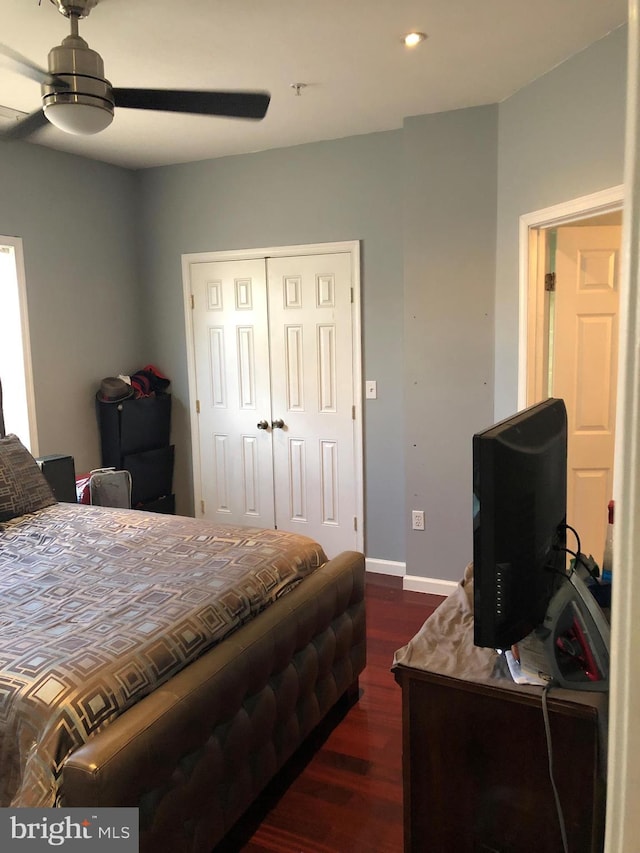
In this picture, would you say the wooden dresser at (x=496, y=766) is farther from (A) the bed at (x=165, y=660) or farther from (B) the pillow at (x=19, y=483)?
(B) the pillow at (x=19, y=483)

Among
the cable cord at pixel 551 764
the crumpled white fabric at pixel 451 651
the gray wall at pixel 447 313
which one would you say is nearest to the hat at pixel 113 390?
the gray wall at pixel 447 313

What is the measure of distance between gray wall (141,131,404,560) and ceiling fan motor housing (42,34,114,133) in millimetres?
2178

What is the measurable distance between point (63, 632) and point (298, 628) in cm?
79

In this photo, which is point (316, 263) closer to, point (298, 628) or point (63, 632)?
point (298, 628)

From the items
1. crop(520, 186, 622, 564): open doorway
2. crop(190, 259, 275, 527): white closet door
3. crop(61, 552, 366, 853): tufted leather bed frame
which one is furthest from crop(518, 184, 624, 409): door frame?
crop(190, 259, 275, 527): white closet door

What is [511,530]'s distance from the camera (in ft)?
4.27

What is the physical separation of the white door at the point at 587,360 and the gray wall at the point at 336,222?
1.06 m

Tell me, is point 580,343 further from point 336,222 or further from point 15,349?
point 15,349

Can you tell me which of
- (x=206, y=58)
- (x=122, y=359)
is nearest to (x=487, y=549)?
(x=206, y=58)

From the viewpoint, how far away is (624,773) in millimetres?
623

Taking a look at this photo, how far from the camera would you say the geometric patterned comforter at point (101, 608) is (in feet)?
5.30

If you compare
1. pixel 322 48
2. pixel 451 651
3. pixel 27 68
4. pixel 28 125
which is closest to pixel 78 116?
pixel 27 68

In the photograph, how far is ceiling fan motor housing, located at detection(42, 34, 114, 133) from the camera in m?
2.06

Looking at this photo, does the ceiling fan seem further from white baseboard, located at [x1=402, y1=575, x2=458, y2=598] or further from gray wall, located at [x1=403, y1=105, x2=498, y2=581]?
white baseboard, located at [x1=402, y1=575, x2=458, y2=598]
